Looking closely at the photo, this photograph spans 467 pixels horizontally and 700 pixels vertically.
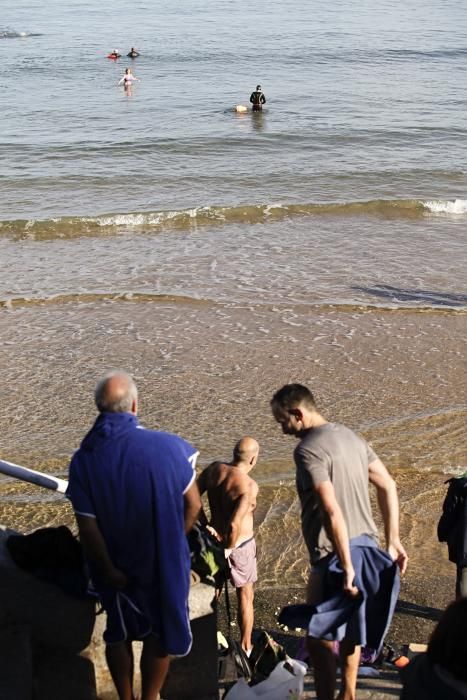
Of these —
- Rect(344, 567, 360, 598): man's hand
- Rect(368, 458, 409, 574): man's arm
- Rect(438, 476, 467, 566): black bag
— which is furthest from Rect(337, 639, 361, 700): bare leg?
Rect(438, 476, 467, 566): black bag

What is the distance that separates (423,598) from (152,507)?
258cm

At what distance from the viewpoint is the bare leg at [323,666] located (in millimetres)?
4250

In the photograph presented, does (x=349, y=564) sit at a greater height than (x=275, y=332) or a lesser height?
greater

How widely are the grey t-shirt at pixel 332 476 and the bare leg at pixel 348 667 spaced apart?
391 mm

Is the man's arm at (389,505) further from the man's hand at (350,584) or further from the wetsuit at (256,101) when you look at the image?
the wetsuit at (256,101)

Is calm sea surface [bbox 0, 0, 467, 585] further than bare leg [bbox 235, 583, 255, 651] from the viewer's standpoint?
Yes

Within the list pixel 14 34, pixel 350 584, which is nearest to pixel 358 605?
pixel 350 584

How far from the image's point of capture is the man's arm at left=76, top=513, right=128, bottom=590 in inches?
151

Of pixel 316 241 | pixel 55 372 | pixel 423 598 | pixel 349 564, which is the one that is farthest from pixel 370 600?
pixel 316 241

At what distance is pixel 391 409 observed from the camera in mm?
9539

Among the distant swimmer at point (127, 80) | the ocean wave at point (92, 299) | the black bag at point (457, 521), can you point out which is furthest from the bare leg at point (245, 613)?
the distant swimmer at point (127, 80)

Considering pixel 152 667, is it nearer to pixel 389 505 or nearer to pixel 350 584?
pixel 350 584

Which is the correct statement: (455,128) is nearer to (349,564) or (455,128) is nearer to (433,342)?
(433,342)

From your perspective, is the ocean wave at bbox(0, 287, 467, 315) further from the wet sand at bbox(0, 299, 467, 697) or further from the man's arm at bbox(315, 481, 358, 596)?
the man's arm at bbox(315, 481, 358, 596)
